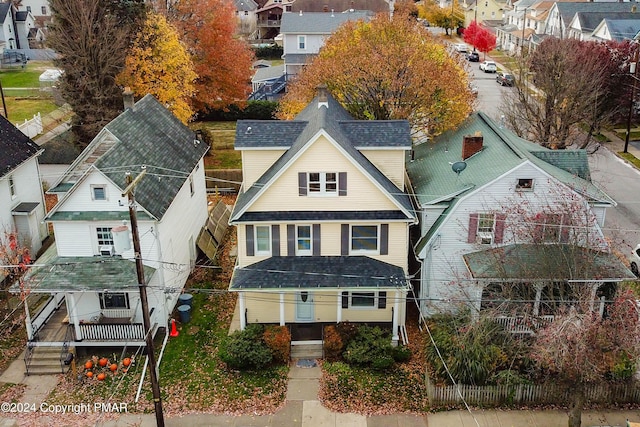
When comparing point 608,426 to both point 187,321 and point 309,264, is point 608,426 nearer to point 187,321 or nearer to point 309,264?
point 309,264

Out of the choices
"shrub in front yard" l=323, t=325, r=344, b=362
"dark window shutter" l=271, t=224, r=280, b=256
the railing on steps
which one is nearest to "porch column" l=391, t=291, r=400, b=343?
"shrub in front yard" l=323, t=325, r=344, b=362

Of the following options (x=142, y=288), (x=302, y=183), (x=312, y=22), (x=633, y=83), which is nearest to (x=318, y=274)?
(x=302, y=183)

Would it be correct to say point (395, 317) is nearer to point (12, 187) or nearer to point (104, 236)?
point (104, 236)

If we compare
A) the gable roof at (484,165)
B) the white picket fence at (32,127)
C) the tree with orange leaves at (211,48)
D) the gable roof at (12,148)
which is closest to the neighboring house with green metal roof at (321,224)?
the gable roof at (484,165)

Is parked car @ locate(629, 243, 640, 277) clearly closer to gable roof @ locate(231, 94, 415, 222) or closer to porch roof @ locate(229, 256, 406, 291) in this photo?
gable roof @ locate(231, 94, 415, 222)

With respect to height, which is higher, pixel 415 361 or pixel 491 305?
pixel 491 305

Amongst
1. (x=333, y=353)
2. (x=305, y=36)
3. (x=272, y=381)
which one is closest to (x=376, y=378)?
(x=333, y=353)
